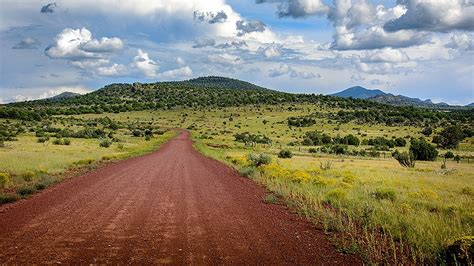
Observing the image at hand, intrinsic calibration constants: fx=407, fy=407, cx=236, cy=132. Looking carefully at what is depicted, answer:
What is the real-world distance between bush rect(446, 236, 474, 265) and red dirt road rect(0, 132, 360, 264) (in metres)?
1.84

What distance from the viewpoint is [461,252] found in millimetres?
8086

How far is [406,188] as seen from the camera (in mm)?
21203

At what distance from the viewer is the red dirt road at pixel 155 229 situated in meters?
8.18

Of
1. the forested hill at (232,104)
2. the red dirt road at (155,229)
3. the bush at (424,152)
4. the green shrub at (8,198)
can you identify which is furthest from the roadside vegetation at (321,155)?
the red dirt road at (155,229)

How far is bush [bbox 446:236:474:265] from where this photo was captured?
796 cm

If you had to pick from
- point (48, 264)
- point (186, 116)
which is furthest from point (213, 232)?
point (186, 116)

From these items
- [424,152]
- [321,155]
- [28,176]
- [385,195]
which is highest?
[28,176]

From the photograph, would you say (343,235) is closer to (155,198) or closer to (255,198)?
(255,198)

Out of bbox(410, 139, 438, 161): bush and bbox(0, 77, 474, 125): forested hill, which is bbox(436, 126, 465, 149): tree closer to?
bbox(410, 139, 438, 161): bush

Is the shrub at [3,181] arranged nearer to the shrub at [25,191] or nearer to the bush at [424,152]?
the shrub at [25,191]

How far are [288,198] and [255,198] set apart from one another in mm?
1294

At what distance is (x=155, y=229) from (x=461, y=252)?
6932mm

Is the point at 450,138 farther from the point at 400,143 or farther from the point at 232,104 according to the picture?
the point at 232,104

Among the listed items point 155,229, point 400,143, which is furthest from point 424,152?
point 155,229
